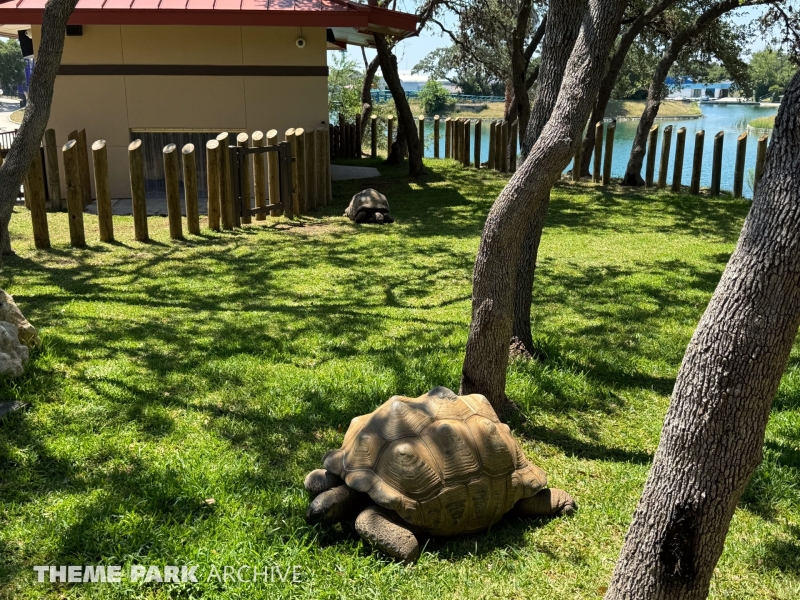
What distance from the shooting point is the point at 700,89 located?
1955 inches

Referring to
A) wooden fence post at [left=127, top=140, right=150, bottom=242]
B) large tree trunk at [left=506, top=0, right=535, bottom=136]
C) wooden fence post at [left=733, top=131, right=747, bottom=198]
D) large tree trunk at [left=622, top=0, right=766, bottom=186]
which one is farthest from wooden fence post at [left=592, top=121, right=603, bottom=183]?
wooden fence post at [left=127, top=140, right=150, bottom=242]

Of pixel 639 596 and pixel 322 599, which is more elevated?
pixel 639 596

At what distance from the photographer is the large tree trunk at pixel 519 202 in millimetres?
4914

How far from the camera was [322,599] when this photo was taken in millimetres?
3484

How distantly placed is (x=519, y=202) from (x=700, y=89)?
50.2 metres

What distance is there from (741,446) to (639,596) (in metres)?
0.71

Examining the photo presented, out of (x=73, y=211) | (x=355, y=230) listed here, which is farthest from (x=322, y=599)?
(x=355, y=230)

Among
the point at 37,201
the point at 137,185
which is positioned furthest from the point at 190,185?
the point at 37,201

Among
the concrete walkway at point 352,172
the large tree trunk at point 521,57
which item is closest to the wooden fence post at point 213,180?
the large tree trunk at point 521,57

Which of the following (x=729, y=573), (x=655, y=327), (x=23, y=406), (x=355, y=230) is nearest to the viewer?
(x=729, y=573)

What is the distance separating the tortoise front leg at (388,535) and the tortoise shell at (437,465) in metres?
0.08

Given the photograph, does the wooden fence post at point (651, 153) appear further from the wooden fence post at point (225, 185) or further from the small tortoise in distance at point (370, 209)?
the wooden fence post at point (225, 185)

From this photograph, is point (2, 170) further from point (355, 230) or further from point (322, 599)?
point (355, 230)

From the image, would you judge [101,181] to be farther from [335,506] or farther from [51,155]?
[335,506]
